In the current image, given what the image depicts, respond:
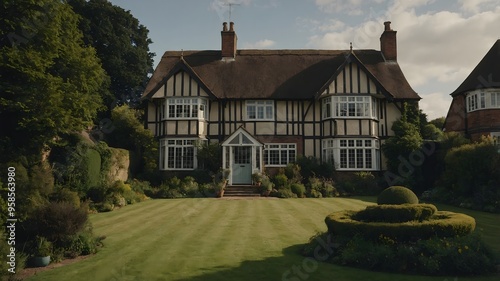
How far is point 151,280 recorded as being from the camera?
8023mm

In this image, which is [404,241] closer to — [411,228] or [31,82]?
[411,228]

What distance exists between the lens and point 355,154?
2577cm

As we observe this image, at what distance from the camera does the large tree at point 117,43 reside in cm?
3266

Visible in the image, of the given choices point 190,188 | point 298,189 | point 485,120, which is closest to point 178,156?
point 190,188

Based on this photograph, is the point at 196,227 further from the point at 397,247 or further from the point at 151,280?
the point at 397,247

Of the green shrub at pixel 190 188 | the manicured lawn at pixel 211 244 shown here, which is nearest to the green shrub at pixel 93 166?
the manicured lawn at pixel 211 244

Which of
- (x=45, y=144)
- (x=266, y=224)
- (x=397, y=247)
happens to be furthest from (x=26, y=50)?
(x=397, y=247)

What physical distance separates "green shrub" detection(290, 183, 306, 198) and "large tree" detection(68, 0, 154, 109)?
1853 cm

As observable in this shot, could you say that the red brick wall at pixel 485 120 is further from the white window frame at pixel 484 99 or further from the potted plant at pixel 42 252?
the potted plant at pixel 42 252

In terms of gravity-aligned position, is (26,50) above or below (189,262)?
above

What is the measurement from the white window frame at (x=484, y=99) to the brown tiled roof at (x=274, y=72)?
3.48 m

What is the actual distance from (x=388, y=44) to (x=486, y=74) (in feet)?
24.2

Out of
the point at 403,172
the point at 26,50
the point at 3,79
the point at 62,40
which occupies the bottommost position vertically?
the point at 403,172

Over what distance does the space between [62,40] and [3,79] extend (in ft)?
9.14
